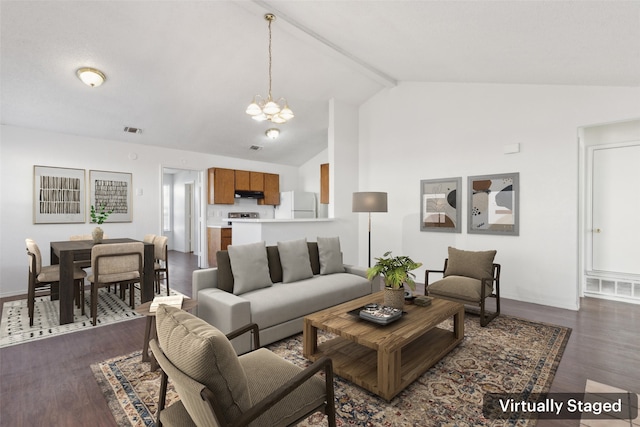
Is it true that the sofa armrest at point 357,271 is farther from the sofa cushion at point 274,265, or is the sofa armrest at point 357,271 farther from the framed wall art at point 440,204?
the framed wall art at point 440,204

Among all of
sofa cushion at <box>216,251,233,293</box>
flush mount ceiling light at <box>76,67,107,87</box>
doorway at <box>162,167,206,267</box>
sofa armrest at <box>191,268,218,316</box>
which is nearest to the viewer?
sofa armrest at <box>191,268,218,316</box>

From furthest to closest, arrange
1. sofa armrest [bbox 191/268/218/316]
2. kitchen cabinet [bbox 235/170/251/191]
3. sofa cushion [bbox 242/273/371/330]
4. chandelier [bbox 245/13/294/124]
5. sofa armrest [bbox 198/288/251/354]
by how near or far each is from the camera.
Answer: kitchen cabinet [bbox 235/170/251/191] → chandelier [bbox 245/13/294/124] → sofa armrest [bbox 191/268/218/316] → sofa cushion [bbox 242/273/371/330] → sofa armrest [bbox 198/288/251/354]

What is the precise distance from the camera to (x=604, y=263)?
175 inches

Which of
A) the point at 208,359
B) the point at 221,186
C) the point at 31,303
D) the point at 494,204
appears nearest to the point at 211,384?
the point at 208,359

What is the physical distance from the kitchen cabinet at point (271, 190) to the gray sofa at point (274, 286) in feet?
13.0

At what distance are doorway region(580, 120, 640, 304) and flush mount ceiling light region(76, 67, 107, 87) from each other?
6423 mm

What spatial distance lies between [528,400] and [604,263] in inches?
144

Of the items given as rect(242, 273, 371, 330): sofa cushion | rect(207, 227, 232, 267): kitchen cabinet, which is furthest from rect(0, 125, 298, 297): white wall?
rect(242, 273, 371, 330): sofa cushion

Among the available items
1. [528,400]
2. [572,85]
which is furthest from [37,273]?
[572,85]

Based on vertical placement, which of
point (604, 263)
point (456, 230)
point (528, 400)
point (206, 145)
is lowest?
point (528, 400)

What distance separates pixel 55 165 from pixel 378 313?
5.47 metres

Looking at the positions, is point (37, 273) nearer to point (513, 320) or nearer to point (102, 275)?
point (102, 275)

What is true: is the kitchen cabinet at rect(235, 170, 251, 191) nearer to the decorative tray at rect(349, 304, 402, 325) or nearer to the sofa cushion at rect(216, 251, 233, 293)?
the sofa cushion at rect(216, 251, 233, 293)

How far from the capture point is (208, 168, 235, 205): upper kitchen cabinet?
670 cm
